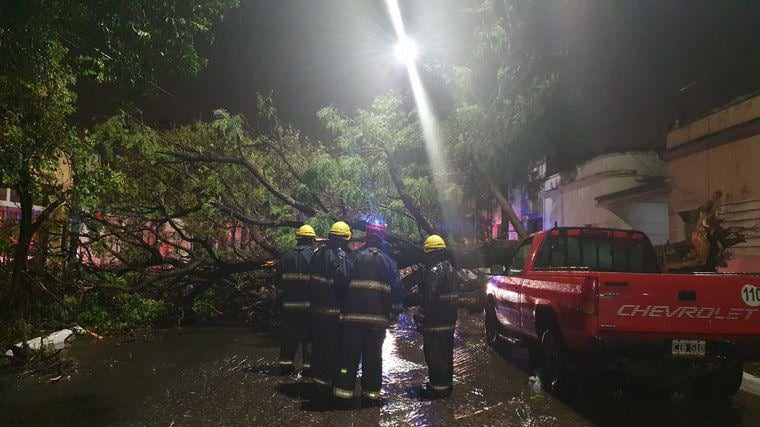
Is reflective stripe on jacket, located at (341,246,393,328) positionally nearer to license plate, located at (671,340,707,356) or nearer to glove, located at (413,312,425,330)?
glove, located at (413,312,425,330)

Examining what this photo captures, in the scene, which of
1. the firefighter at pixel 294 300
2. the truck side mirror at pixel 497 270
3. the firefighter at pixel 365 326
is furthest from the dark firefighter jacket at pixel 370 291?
the truck side mirror at pixel 497 270

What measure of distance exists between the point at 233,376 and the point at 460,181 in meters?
7.90

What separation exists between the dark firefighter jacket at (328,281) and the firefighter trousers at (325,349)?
9 cm

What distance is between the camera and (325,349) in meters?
5.37

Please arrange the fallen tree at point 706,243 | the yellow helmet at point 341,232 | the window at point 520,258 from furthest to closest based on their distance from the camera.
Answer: the fallen tree at point 706,243, the window at point 520,258, the yellow helmet at point 341,232

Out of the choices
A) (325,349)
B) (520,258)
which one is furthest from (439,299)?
(520,258)

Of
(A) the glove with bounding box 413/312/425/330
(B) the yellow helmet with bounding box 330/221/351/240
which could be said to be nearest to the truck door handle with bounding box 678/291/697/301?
(A) the glove with bounding box 413/312/425/330

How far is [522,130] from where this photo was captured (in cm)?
1075

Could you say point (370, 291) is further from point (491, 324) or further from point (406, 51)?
point (406, 51)

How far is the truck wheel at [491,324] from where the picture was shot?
8315 mm

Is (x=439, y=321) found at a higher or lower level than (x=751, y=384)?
higher

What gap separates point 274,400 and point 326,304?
43.7 inches

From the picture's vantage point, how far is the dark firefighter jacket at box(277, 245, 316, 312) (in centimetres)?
615

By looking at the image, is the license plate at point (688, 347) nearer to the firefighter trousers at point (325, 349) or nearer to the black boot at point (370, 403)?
the black boot at point (370, 403)
